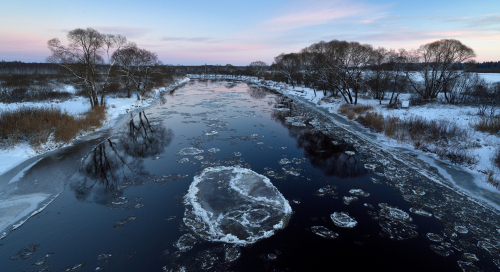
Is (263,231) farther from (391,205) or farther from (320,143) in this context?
(320,143)

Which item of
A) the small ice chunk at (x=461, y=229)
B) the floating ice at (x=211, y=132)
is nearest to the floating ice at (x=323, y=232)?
the small ice chunk at (x=461, y=229)

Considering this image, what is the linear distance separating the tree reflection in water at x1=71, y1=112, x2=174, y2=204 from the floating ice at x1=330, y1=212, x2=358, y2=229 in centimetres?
665

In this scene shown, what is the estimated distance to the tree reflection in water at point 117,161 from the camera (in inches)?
306

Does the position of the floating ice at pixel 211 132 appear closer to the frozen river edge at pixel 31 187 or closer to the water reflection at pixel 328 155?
the water reflection at pixel 328 155

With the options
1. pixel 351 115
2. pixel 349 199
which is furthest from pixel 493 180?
pixel 351 115

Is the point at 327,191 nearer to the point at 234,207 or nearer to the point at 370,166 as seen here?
the point at 234,207

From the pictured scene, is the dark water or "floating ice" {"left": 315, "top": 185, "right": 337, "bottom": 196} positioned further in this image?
"floating ice" {"left": 315, "top": 185, "right": 337, "bottom": 196}

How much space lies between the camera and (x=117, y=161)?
1013cm

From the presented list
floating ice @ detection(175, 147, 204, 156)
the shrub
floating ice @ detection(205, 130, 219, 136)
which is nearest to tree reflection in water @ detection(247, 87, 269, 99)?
the shrub

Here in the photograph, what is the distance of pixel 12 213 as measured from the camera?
20.3 ft

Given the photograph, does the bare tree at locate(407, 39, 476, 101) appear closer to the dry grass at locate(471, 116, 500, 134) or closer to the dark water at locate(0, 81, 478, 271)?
the dry grass at locate(471, 116, 500, 134)

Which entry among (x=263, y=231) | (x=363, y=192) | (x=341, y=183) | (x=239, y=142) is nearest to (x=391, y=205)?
(x=363, y=192)

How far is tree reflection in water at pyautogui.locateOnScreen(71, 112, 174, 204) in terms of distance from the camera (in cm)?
778

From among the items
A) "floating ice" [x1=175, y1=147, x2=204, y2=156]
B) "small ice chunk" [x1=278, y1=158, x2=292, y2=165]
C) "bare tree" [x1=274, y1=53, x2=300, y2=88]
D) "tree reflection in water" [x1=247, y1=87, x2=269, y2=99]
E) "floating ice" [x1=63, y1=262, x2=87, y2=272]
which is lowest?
"floating ice" [x1=63, y1=262, x2=87, y2=272]
